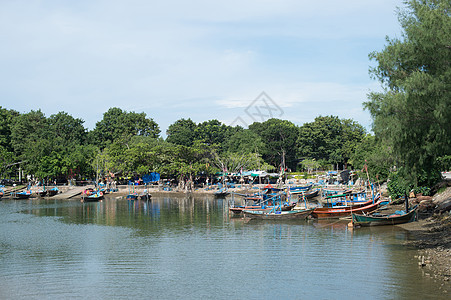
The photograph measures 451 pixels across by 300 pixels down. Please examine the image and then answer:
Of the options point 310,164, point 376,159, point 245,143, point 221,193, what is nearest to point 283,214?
point 376,159

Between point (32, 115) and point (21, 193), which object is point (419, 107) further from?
point (32, 115)

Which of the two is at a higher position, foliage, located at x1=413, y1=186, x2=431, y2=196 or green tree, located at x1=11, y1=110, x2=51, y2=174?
green tree, located at x1=11, y1=110, x2=51, y2=174

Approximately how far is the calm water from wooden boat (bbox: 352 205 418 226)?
738 mm

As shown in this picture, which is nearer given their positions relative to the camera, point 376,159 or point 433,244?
point 433,244

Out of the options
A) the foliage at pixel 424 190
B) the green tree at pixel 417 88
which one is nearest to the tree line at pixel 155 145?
the foliage at pixel 424 190

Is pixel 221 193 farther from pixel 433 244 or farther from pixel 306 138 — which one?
pixel 433 244

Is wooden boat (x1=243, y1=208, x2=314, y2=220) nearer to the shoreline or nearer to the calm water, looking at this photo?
the calm water

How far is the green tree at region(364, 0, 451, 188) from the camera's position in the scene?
19.2 metres

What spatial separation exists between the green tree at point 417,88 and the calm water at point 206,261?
6.39 metres

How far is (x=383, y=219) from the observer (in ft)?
111

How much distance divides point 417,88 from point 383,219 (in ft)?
55.2

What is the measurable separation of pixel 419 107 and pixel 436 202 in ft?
71.6

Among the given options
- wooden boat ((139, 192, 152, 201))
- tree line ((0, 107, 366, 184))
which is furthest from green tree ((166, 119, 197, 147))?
wooden boat ((139, 192, 152, 201))

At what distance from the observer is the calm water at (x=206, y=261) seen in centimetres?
1966
